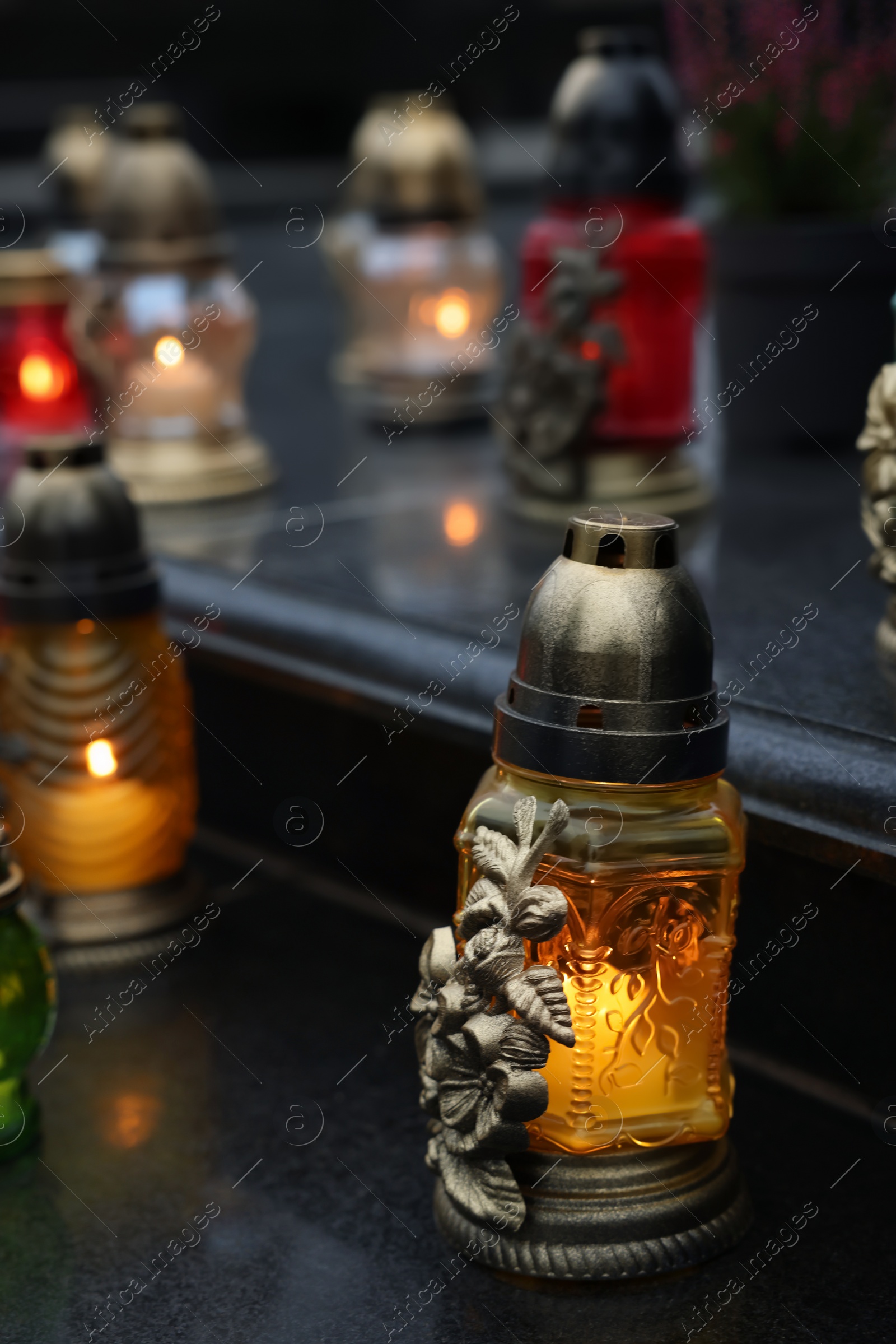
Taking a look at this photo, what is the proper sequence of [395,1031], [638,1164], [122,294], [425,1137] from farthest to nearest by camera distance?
1. [122,294]
2. [395,1031]
3. [425,1137]
4. [638,1164]

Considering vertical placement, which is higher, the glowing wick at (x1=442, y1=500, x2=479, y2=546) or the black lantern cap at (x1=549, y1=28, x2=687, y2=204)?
the black lantern cap at (x1=549, y1=28, x2=687, y2=204)

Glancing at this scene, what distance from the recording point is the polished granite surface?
2.66ft

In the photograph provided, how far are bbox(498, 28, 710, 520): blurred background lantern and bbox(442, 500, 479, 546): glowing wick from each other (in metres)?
0.07

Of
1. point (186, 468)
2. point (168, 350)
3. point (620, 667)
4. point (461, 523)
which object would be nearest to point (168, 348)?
point (168, 350)

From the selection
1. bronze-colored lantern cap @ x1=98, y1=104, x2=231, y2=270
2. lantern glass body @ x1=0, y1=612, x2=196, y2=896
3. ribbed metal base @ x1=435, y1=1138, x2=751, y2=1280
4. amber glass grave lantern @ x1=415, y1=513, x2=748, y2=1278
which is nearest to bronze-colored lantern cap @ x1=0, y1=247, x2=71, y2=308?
bronze-colored lantern cap @ x1=98, y1=104, x2=231, y2=270

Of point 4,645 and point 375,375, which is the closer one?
point 4,645

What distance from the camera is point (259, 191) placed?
3.57 meters

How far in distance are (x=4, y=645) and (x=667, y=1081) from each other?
25.1 inches

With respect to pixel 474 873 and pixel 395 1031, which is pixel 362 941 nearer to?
pixel 395 1031

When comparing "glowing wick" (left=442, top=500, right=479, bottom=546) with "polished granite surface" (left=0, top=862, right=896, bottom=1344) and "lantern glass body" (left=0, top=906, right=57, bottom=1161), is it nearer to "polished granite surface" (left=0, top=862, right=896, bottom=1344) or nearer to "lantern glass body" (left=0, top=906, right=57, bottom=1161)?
"polished granite surface" (left=0, top=862, right=896, bottom=1344)

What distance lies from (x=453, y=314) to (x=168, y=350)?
531 mm

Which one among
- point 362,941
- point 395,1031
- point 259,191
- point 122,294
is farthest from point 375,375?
point 259,191

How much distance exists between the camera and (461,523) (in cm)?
158

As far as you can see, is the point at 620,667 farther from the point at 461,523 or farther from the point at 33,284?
the point at 33,284
